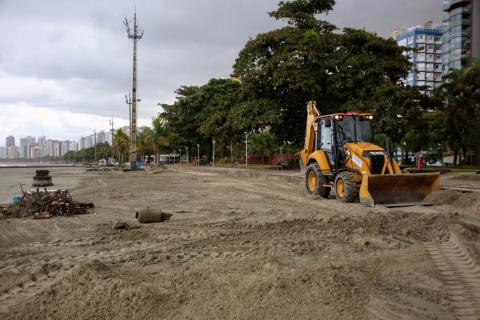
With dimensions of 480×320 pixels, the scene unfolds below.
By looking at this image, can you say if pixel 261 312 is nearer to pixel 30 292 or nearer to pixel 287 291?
pixel 287 291

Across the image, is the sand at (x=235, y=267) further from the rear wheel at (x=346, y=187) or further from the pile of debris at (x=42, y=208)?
the rear wheel at (x=346, y=187)

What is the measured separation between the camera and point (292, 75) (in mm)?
25297

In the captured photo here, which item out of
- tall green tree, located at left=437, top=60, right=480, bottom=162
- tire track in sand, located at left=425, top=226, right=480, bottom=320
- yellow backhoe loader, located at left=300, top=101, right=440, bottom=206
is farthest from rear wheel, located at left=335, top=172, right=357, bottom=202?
tall green tree, located at left=437, top=60, right=480, bottom=162

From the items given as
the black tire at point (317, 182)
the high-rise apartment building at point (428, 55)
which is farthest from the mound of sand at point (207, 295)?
the high-rise apartment building at point (428, 55)

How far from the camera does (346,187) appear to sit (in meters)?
11.4

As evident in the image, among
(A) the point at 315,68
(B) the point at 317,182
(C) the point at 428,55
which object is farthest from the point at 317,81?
(C) the point at 428,55

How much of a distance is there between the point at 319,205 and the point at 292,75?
15.4 metres

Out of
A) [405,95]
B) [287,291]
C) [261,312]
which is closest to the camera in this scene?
[261,312]

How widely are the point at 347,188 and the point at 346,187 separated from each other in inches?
1.8

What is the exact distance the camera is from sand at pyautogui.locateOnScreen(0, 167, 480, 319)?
3.87 m

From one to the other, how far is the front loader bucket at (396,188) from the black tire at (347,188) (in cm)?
51

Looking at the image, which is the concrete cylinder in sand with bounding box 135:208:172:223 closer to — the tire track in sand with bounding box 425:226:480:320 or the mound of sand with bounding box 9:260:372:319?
the mound of sand with bounding box 9:260:372:319

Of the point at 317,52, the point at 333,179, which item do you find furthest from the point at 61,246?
the point at 317,52

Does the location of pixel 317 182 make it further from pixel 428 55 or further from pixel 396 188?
pixel 428 55
